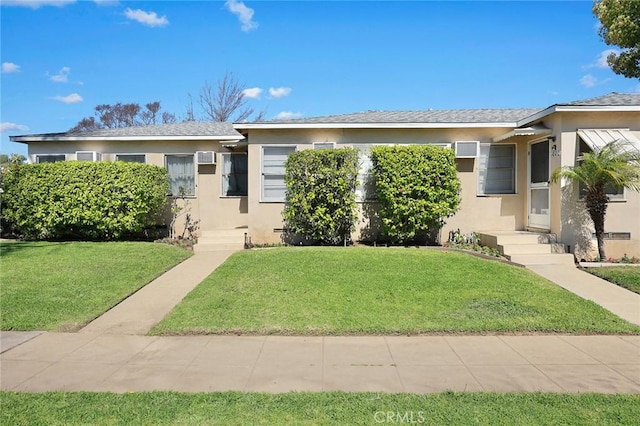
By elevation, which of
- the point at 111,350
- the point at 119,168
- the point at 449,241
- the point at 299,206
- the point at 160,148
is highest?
the point at 160,148

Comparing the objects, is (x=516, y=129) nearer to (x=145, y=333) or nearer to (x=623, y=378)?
(x=623, y=378)

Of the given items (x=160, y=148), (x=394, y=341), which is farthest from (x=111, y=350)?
(x=160, y=148)

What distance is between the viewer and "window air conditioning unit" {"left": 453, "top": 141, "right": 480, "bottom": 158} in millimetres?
11336

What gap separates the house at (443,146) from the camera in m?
9.97

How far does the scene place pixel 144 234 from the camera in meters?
12.9

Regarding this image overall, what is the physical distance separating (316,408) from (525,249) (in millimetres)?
7923

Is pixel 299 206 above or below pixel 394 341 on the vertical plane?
above

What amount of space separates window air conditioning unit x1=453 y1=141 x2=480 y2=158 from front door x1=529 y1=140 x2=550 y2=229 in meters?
1.55

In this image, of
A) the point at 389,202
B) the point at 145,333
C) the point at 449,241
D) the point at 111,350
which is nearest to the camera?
the point at 111,350

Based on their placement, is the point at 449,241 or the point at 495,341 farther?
the point at 449,241

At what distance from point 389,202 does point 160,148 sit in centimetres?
773

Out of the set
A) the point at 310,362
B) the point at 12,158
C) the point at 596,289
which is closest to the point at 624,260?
the point at 596,289

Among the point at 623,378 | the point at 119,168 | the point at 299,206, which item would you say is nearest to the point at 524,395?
the point at 623,378

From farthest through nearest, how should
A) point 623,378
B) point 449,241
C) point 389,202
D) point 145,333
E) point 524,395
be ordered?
point 449,241 < point 389,202 < point 145,333 < point 623,378 < point 524,395
